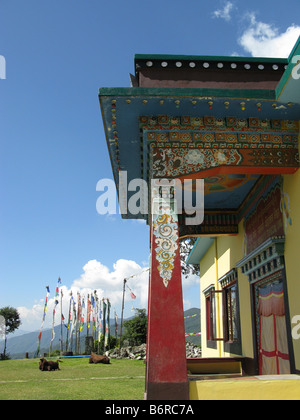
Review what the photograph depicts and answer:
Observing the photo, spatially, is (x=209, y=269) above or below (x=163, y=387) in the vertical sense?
above

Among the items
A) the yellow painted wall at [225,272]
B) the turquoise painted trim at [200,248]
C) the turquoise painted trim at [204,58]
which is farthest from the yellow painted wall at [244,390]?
the turquoise painted trim at [200,248]

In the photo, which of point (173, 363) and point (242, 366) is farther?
point (242, 366)

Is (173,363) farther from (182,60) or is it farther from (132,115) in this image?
(182,60)

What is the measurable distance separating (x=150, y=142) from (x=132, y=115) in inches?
17.8

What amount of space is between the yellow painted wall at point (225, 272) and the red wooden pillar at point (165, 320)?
3.66 m

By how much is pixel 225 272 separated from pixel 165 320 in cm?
557

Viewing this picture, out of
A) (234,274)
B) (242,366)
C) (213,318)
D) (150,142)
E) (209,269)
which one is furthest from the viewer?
(209,269)

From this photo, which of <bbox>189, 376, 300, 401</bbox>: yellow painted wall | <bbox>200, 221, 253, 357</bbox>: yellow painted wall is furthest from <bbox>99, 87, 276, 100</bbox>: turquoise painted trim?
<bbox>200, 221, 253, 357</bbox>: yellow painted wall

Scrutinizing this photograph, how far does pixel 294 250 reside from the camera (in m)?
5.23

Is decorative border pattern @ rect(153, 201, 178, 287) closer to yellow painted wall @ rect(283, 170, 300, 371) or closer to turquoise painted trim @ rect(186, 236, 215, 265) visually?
yellow painted wall @ rect(283, 170, 300, 371)

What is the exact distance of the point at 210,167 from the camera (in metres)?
5.04

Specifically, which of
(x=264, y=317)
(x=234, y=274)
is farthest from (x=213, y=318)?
(x=264, y=317)

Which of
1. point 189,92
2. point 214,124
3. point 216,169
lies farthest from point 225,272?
point 189,92

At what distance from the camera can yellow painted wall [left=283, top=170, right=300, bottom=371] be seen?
5.07 m
